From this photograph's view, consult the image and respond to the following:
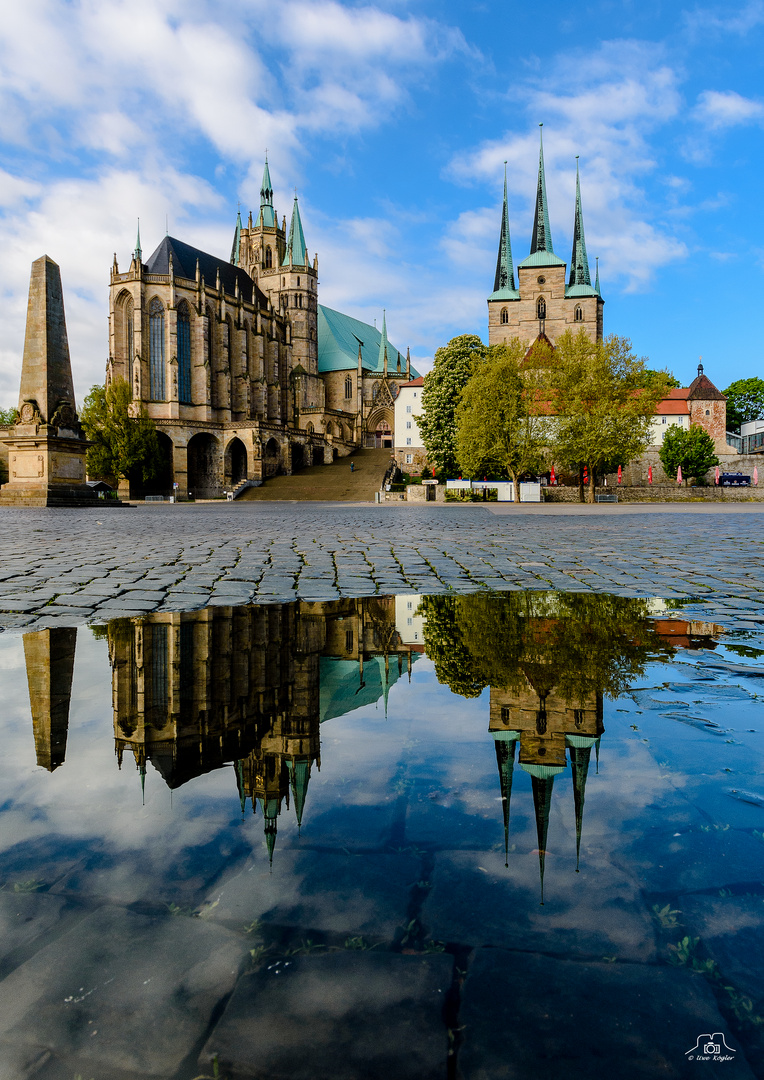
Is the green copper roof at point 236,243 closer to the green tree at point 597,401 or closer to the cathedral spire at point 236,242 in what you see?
the cathedral spire at point 236,242

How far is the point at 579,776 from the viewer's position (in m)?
1.82

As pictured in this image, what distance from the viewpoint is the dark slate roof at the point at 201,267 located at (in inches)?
2365

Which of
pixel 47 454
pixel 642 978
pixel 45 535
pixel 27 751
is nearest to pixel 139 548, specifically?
pixel 45 535

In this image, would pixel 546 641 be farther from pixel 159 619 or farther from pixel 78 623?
pixel 78 623

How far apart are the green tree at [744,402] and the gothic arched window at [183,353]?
222 ft

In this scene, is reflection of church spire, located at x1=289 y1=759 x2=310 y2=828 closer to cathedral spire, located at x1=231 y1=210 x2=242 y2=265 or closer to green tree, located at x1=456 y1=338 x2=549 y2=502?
green tree, located at x1=456 y1=338 x2=549 y2=502

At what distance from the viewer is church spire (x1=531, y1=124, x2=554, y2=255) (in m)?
69.6

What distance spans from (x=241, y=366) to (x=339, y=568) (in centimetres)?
5981

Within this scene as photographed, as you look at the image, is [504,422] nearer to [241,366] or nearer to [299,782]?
[241,366]

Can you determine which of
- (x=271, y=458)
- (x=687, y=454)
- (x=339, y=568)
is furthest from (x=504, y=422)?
(x=339, y=568)

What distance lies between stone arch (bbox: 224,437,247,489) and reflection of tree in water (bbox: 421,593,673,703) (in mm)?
54860

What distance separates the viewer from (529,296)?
226ft

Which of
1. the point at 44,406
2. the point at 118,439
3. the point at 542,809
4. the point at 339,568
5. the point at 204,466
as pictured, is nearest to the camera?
the point at 542,809

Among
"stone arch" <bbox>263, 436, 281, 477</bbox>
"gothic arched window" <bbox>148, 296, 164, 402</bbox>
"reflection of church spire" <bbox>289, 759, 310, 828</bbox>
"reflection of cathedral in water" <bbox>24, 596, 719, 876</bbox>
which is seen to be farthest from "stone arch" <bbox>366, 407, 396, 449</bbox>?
"reflection of church spire" <bbox>289, 759, 310, 828</bbox>
